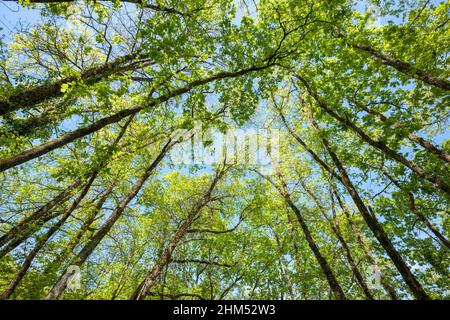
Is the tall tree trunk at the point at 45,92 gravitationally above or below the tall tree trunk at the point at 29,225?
above

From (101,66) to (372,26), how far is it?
1025 cm

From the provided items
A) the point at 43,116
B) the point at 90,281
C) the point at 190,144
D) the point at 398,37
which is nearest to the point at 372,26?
the point at 398,37

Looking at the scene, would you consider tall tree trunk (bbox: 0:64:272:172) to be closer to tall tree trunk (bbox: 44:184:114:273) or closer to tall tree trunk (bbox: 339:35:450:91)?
tall tree trunk (bbox: 44:184:114:273)

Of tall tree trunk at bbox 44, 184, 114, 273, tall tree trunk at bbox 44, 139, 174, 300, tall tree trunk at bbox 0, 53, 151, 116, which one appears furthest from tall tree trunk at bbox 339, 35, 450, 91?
tall tree trunk at bbox 44, 184, 114, 273

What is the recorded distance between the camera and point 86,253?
7.82m

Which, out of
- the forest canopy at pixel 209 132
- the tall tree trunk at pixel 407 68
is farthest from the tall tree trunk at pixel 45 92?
the tall tree trunk at pixel 407 68

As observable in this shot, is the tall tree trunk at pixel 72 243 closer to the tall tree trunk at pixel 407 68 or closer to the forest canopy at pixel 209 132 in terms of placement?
the forest canopy at pixel 209 132

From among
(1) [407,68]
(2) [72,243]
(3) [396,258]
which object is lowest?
(3) [396,258]

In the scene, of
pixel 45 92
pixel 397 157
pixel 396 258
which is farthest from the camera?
pixel 397 157

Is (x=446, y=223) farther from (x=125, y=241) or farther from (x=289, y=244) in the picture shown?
(x=125, y=241)

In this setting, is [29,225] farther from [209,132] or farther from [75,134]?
[209,132]

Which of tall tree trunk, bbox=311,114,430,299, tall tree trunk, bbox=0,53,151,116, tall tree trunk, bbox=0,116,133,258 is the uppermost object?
tall tree trunk, bbox=0,53,151,116

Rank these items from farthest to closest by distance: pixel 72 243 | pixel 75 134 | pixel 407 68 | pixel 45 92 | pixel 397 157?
pixel 72 243 < pixel 397 157 < pixel 407 68 < pixel 45 92 < pixel 75 134

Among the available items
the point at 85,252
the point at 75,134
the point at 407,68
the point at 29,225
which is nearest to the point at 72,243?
the point at 85,252
